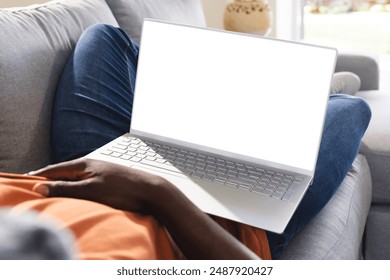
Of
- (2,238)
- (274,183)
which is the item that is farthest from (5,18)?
(2,238)

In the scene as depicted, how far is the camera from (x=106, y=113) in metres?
1.38

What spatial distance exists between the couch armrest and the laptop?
1271 mm

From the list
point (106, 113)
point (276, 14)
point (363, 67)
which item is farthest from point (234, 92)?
point (276, 14)

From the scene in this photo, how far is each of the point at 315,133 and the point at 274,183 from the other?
0.12 m

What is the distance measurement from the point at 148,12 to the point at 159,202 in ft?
4.11

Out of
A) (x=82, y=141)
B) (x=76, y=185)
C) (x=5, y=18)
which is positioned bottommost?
(x=82, y=141)

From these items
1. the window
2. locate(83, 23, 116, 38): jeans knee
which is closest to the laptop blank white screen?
locate(83, 23, 116, 38): jeans knee

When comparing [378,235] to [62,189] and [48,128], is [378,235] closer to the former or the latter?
[48,128]

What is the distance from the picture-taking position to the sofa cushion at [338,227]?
1217mm

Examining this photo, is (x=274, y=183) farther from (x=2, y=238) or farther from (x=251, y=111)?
Answer: (x=2, y=238)

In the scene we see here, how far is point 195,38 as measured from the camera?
125cm

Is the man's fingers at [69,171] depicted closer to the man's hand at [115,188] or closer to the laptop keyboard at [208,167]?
the man's hand at [115,188]

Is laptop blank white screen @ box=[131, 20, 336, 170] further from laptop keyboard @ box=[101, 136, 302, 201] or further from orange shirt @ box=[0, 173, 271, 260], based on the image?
orange shirt @ box=[0, 173, 271, 260]

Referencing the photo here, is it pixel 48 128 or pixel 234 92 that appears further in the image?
pixel 48 128
